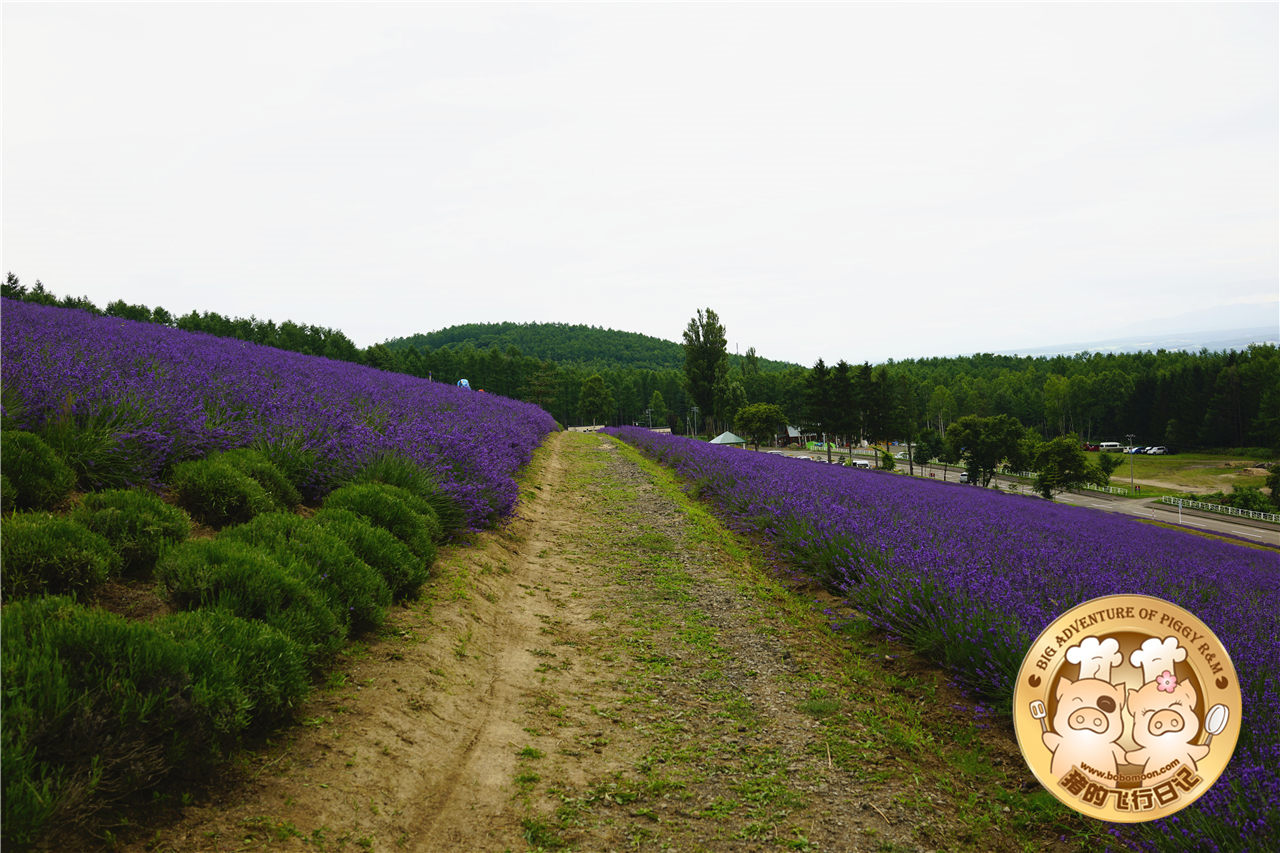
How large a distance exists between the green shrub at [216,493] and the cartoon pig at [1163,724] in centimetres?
571

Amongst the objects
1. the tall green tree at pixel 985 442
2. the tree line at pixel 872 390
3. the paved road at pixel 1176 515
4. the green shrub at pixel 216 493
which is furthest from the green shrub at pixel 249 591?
the tall green tree at pixel 985 442

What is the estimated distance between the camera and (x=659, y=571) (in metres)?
7.68

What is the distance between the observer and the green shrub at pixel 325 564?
4082mm

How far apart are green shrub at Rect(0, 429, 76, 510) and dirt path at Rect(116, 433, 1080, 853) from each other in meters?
2.20

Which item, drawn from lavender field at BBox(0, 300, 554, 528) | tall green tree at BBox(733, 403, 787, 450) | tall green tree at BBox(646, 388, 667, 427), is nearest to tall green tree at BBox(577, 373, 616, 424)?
tall green tree at BBox(646, 388, 667, 427)

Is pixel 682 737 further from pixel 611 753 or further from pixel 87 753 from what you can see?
pixel 87 753

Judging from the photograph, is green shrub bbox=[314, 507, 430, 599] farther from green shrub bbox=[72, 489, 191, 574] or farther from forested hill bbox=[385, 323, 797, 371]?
forested hill bbox=[385, 323, 797, 371]

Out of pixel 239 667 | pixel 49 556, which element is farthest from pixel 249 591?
pixel 49 556

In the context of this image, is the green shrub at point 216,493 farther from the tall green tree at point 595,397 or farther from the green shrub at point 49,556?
the tall green tree at point 595,397

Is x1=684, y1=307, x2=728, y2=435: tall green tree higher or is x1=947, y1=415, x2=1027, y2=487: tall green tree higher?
x1=684, y1=307, x2=728, y2=435: tall green tree

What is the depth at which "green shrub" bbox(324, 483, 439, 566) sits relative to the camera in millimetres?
5703

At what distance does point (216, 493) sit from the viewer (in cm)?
475

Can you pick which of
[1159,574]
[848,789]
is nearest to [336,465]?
[848,789]

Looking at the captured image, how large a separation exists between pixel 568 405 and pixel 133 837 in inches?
4086
